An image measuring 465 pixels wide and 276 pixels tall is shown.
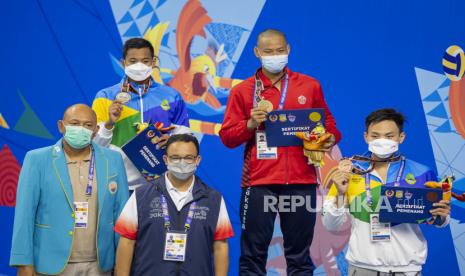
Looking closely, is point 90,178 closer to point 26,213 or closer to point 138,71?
point 26,213

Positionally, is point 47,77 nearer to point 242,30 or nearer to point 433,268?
point 242,30

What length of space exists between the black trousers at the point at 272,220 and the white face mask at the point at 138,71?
96cm

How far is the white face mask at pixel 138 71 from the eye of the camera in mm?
4840

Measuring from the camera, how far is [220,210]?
13.6 ft

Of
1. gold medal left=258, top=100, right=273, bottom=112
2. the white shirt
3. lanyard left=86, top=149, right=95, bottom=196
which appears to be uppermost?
gold medal left=258, top=100, right=273, bottom=112

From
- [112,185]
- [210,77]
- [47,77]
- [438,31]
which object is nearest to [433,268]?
[438,31]

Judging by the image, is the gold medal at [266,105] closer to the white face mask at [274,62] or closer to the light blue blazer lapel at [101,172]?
the white face mask at [274,62]

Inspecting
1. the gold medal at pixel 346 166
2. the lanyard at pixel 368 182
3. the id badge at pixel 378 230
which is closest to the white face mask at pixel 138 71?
the gold medal at pixel 346 166

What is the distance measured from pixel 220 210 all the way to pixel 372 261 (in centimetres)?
81

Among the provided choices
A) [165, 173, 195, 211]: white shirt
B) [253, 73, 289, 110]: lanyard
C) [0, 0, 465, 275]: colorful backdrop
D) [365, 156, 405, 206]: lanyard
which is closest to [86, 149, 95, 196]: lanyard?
[165, 173, 195, 211]: white shirt

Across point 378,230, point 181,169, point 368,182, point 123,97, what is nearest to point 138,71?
point 123,97

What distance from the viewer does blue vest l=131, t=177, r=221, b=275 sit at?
4.00m

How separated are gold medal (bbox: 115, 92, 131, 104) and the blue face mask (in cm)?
54

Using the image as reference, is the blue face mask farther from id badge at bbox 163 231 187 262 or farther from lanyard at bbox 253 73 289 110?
lanyard at bbox 253 73 289 110
